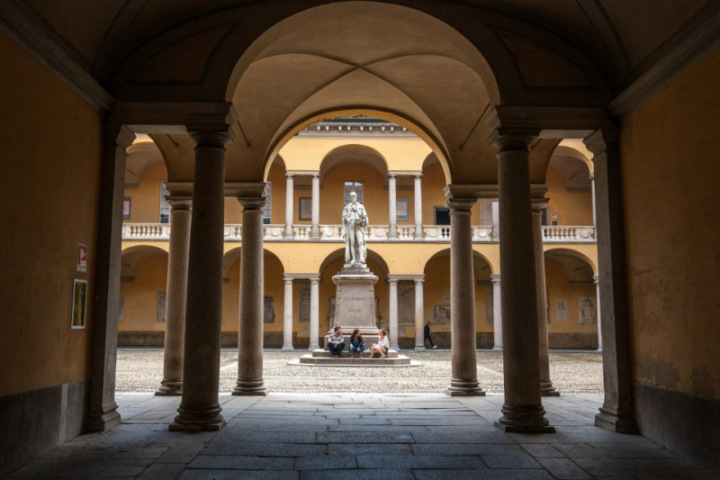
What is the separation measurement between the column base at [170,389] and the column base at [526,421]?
15.6 feet

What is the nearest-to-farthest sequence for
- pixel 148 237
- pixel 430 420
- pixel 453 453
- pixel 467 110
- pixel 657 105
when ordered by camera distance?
1. pixel 453 453
2. pixel 657 105
3. pixel 430 420
4. pixel 467 110
5. pixel 148 237

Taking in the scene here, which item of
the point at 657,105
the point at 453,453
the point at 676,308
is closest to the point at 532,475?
the point at 453,453

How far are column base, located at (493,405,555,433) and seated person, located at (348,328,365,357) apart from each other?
8.85 m

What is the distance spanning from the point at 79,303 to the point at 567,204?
24.0m

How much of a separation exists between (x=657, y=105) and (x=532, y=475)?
3504mm

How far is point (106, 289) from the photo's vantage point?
5.82m

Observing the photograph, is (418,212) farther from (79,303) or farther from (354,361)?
(79,303)

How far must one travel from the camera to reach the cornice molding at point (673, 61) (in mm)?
4449

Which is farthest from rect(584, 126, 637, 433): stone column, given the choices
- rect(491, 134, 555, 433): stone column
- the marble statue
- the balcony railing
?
the balcony railing

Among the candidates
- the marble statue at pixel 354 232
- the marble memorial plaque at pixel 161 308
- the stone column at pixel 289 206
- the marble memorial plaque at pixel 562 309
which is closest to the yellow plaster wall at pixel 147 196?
the marble memorial plaque at pixel 161 308

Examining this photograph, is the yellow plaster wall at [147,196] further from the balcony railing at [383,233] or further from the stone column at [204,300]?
the stone column at [204,300]

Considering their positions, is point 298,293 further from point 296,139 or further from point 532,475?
point 532,475

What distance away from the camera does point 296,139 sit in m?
23.2

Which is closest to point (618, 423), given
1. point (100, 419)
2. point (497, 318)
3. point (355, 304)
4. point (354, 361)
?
point (100, 419)
